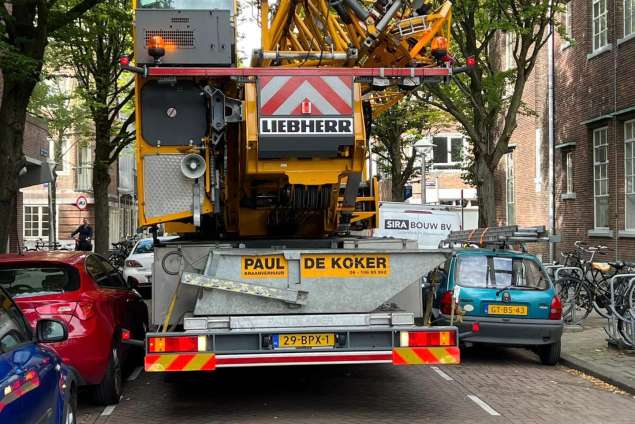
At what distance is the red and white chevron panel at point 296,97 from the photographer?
7242 mm

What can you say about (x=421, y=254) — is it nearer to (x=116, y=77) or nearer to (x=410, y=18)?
(x=410, y=18)

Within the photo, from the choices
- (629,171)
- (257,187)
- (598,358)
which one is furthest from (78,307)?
(629,171)

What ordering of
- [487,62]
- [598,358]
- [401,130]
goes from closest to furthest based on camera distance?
[598,358]
[487,62]
[401,130]

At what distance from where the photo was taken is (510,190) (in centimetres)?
3098

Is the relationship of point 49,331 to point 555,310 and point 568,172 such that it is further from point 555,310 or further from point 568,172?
point 568,172

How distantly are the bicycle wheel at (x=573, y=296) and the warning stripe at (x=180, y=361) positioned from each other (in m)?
9.39

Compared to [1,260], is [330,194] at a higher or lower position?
higher

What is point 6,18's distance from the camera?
11906mm

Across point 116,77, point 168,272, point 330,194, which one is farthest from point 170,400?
point 116,77

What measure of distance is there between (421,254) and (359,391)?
2.17 m

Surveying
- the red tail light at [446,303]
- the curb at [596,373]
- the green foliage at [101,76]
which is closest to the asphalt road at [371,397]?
the curb at [596,373]

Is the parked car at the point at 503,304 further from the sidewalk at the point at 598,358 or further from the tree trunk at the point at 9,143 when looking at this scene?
the tree trunk at the point at 9,143

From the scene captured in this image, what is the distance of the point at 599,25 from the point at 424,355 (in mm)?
16460

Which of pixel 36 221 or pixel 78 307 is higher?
pixel 36 221
